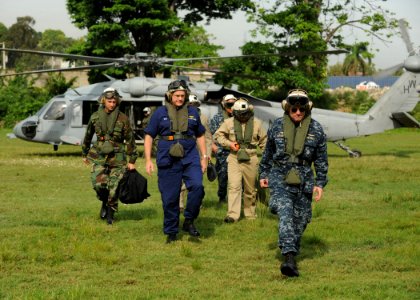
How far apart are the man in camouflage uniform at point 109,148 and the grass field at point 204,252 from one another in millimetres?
560

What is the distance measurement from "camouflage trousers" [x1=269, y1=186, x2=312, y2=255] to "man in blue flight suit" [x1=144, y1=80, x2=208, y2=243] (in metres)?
1.76

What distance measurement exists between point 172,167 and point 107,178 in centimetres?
187

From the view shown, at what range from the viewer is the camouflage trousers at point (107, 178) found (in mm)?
11297

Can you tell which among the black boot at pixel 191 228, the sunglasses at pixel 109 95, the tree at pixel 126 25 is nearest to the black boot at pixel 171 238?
the black boot at pixel 191 228

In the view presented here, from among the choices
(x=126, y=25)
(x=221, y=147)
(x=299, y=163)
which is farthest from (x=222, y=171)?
(x=126, y=25)

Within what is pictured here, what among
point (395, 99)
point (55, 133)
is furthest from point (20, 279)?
point (395, 99)

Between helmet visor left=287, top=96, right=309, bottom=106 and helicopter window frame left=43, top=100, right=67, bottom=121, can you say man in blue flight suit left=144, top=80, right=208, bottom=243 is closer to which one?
helmet visor left=287, top=96, right=309, bottom=106

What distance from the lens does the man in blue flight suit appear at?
31.9 feet

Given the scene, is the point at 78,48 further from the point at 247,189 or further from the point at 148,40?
the point at 247,189

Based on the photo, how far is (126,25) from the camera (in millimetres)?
45500

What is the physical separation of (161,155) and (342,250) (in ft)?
7.83

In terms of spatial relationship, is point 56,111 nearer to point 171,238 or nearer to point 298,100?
point 171,238

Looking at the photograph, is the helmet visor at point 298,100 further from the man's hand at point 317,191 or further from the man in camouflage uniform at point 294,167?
the man's hand at point 317,191

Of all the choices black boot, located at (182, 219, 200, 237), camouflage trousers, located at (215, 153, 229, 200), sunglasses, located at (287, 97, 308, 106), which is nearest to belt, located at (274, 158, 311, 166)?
sunglasses, located at (287, 97, 308, 106)
